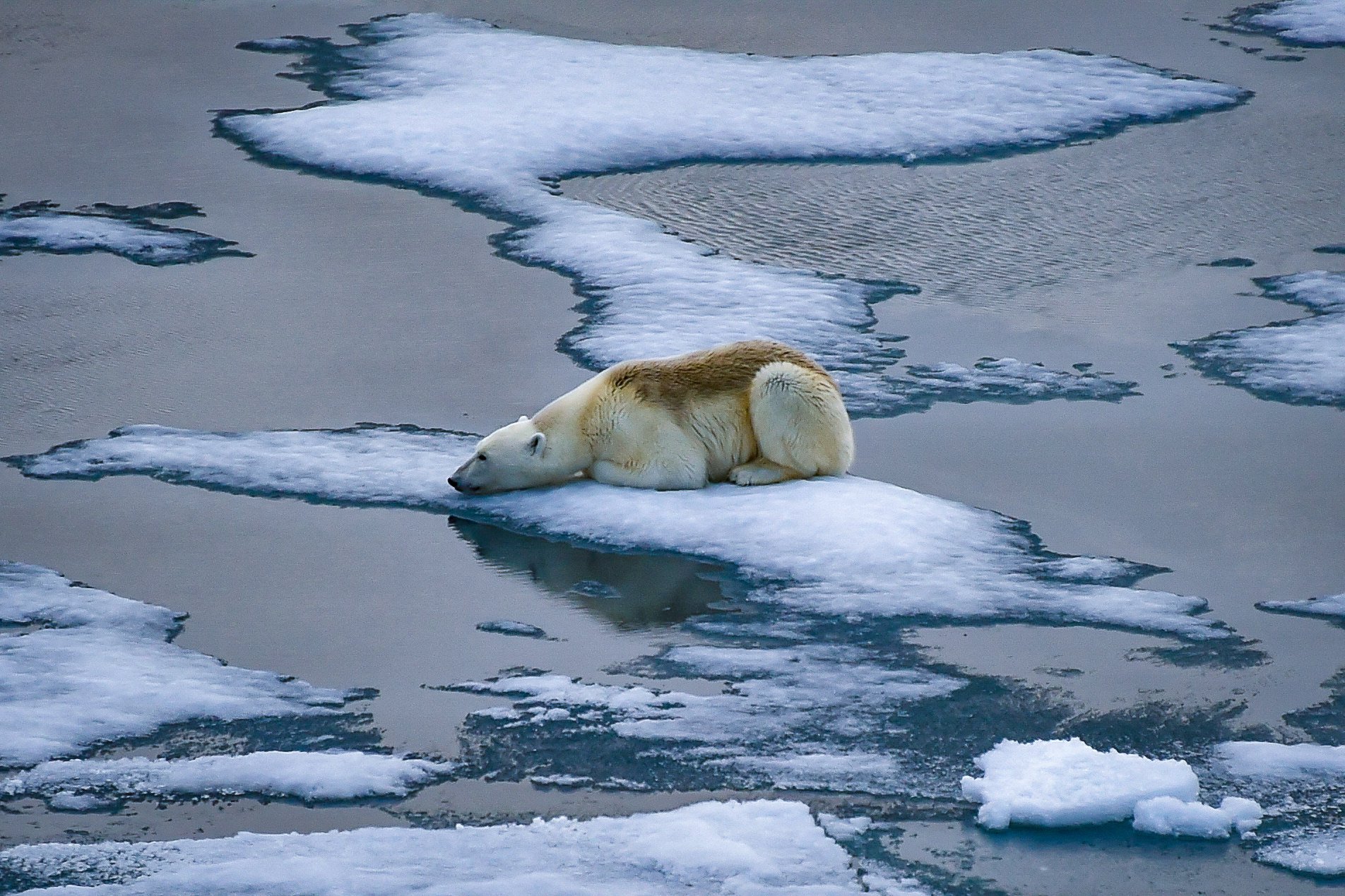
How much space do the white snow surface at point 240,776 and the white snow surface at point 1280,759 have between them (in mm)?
2194

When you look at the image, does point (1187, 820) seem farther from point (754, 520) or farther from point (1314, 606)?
point (754, 520)

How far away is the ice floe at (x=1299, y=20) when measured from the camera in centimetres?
1436

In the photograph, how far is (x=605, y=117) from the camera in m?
11.9

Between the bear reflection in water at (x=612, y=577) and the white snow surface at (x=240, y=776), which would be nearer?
the white snow surface at (x=240, y=776)

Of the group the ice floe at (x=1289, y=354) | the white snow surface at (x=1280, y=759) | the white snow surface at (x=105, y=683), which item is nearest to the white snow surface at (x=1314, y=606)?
the white snow surface at (x=1280, y=759)

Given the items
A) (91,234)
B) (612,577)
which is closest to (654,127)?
(91,234)

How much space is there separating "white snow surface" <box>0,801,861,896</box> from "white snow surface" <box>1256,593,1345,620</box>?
2.18 meters

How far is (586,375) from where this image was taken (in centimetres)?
774

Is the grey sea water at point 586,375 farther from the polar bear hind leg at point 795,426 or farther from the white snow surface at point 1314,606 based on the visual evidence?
the polar bear hind leg at point 795,426

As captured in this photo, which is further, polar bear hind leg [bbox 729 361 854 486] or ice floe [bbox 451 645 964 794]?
polar bear hind leg [bbox 729 361 854 486]

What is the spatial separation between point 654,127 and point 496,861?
8.32m

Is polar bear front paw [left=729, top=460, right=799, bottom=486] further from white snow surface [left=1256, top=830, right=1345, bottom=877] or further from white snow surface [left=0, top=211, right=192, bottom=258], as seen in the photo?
white snow surface [left=0, top=211, right=192, bottom=258]

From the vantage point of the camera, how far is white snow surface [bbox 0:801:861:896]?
13.3 feet

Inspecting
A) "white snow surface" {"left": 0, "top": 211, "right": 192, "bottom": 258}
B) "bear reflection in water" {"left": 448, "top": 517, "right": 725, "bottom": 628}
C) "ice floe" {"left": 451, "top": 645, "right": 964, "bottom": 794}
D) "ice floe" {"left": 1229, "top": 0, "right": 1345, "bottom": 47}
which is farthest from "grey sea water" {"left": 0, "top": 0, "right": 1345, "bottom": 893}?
"ice floe" {"left": 1229, "top": 0, "right": 1345, "bottom": 47}
